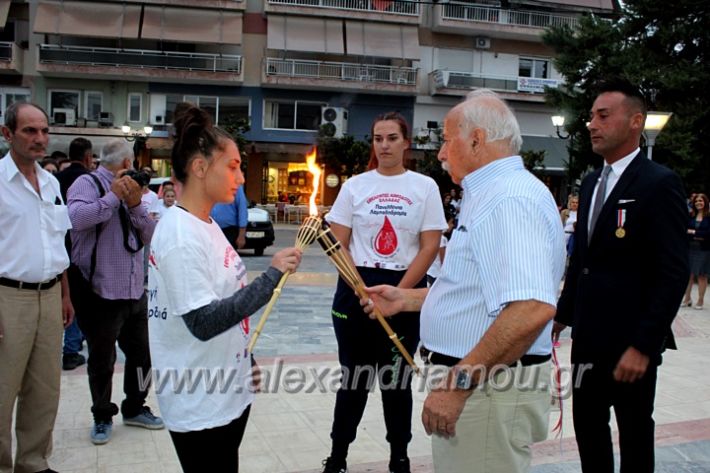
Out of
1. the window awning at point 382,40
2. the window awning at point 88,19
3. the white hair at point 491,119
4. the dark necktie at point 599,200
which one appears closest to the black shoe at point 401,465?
the dark necktie at point 599,200

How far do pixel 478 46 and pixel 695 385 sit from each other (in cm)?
2916

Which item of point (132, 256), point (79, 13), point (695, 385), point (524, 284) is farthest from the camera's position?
point (79, 13)

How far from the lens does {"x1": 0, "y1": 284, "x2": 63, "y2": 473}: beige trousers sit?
3373 millimetres

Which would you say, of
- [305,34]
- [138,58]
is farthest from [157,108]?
[305,34]

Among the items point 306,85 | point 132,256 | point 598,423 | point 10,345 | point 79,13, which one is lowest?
point 598,423

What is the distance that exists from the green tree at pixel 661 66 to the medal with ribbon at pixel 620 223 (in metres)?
14.6

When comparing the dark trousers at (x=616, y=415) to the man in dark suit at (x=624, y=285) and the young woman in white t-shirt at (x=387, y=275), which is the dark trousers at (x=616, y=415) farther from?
the young woman in white t-shirt at (x=387, y=275)

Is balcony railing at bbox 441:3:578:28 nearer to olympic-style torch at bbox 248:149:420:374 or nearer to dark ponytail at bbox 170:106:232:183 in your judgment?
olympic-style torch at bbox 248:149:420:374

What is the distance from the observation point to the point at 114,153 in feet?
14.0

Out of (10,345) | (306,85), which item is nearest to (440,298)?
(10,345)

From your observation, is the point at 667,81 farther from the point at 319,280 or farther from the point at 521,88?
the point at 521,88

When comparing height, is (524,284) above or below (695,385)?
above

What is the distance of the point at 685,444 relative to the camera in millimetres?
4414

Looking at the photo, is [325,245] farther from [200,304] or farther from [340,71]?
[340,71]
